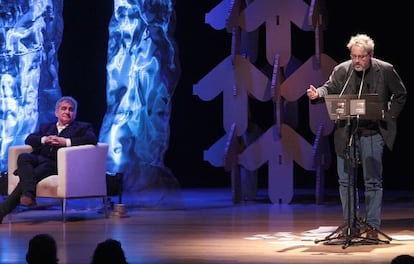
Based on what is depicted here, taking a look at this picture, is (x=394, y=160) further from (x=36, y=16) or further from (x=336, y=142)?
(x=336, y=142)

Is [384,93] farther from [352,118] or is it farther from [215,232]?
[215,232]

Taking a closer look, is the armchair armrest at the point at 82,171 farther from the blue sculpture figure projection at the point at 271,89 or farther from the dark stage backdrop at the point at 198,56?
the dark stage backdrop at the point at 198,56

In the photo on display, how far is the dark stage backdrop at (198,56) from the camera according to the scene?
10062 mm

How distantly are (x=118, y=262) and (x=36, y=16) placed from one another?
275 inches

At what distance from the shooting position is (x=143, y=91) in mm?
9031

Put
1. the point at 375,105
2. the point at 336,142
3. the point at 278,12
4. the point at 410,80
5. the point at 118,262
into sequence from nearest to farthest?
1. the point at 118,262
2. the point at 375,105
3. the point at 336,142
4. the point at 278,12
5. the point at 410,80

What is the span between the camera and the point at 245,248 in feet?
17.8

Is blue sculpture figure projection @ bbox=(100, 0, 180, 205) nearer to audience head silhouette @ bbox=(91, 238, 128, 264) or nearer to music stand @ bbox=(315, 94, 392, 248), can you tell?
music stand @ bbox=(315, 94, 392, 248)

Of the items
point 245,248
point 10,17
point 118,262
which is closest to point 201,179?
point 10,17

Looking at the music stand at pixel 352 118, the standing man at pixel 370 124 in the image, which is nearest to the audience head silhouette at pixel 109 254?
the music stand at pixel 352 118

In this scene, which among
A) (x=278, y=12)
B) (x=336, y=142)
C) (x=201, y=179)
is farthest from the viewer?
(x=201, y=179)

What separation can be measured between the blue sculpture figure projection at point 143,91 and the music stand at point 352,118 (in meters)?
3.48

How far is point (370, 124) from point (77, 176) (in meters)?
2.63

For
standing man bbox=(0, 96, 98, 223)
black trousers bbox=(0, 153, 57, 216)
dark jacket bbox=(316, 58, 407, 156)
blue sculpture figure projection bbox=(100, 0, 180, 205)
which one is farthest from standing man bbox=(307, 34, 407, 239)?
blue sculpture figure projection bbox=(100, 0, 180, 205)
